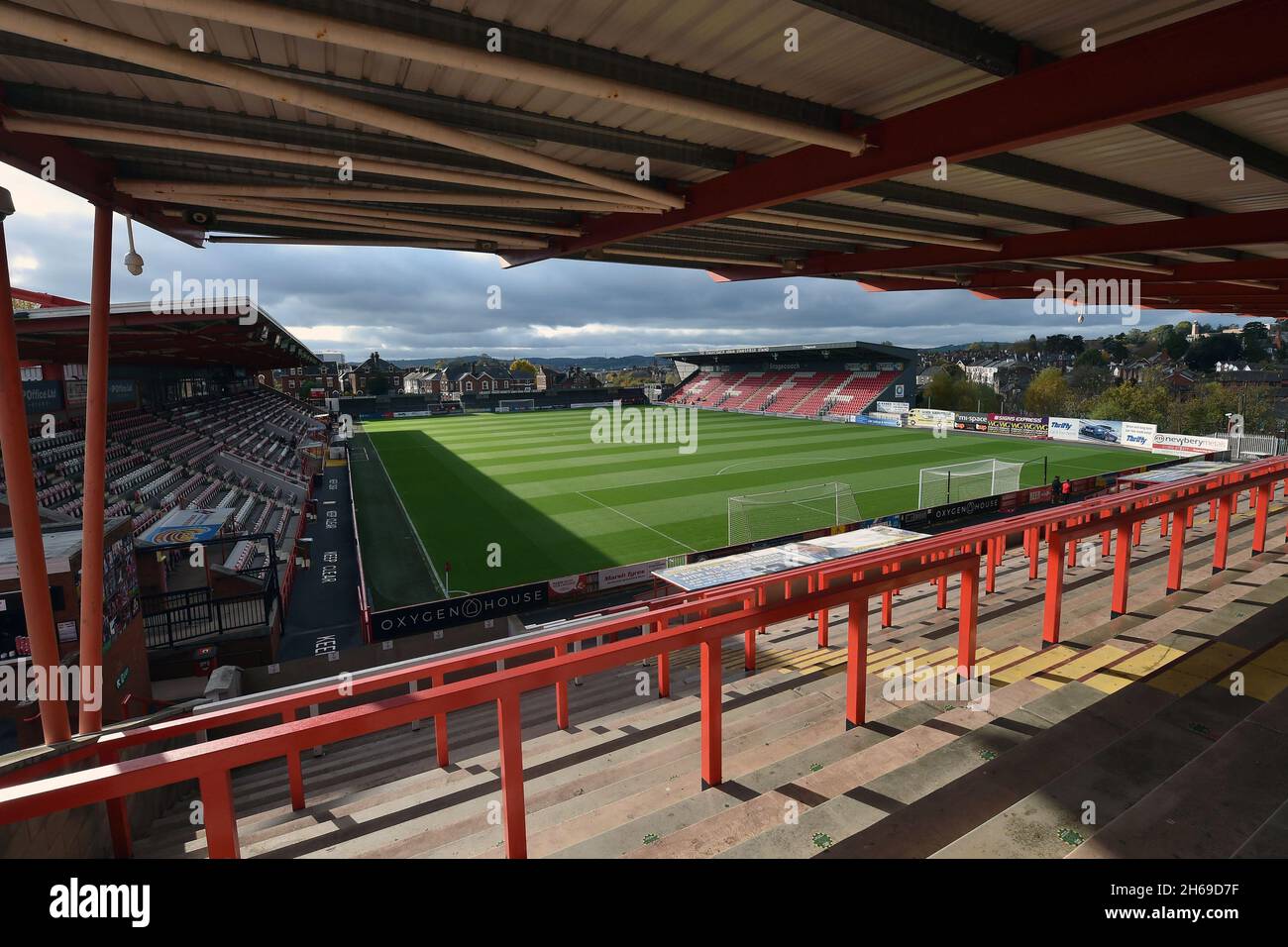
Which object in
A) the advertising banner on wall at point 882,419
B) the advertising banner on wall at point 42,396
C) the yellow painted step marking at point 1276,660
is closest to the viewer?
the yellow painted step marking at point 1276,660

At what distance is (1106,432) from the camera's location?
1609 inches

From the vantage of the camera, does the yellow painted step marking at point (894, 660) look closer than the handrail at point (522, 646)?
No

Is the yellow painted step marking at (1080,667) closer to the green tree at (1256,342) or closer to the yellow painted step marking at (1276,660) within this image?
the yellow painted step marking at (1276,660)

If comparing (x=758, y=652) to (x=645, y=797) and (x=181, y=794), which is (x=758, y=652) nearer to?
(x=645, y=797)

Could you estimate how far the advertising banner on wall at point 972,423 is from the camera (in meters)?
47.3

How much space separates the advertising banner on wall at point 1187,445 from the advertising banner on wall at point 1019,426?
6.87 m

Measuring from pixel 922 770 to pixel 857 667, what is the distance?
2.24 feet

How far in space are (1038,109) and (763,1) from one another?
1.74 m

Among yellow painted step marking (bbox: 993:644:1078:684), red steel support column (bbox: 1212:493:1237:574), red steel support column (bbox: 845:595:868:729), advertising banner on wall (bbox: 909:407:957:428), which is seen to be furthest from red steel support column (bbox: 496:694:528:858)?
advertising banner on wall (bbox: 909:407:957:428)

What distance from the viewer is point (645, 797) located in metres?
3.62

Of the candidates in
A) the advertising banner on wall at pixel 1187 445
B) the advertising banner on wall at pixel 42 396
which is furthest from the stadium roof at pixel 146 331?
the advertising banner on wall at pixel 1187 445

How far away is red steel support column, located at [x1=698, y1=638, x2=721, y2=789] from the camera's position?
3260 mm

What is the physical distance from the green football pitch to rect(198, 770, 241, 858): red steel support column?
52.7ft

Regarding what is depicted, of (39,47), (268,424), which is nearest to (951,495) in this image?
(39,47)
